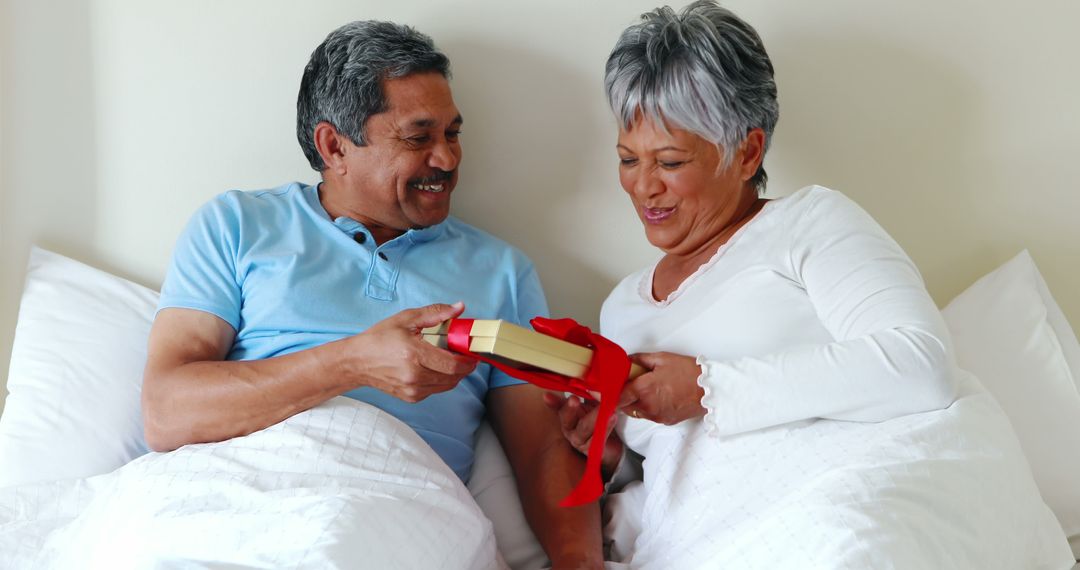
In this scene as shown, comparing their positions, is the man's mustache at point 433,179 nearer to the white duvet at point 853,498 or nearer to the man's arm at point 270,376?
the man's arm at point 270,376

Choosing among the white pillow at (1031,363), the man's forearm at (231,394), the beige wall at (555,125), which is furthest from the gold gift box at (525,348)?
the white pillow at (1031,363)

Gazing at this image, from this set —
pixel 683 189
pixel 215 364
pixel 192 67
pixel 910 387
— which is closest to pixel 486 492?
pixel 215 364

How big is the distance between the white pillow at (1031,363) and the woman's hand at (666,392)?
0.76m

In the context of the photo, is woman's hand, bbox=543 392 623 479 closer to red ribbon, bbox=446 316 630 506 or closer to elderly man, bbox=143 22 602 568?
elderly man, bbox=143 22 602 568

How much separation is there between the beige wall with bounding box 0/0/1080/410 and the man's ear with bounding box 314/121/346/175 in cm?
19

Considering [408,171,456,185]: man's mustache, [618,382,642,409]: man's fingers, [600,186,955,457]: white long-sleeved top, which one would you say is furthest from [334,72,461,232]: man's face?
[618,382,642,409]: man's fingers

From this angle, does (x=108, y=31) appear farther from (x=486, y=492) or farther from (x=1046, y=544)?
(x=1046, y=544)

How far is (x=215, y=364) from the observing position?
5.56ft

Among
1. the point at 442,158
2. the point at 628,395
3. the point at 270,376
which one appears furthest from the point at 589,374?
the point at 442,158

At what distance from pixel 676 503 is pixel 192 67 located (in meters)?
1.33

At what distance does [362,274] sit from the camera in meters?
1.90

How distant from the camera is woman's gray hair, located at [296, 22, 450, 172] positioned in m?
1.91

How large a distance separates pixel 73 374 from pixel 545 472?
2.99ft

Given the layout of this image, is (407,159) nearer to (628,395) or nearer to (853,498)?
(628,395)
